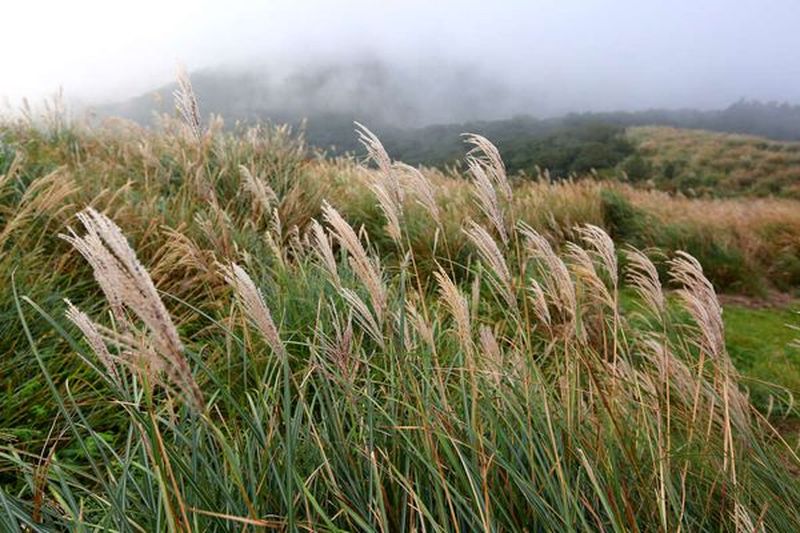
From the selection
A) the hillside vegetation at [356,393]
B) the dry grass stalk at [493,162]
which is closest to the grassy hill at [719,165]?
the hillside vegetation at [356,393]

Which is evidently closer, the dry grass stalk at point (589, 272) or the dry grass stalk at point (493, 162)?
the dry grass stalk at point (589, 272)

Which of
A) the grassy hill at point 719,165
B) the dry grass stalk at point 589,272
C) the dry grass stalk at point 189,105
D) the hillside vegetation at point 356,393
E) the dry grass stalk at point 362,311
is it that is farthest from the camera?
the grassy hill at point 719,165

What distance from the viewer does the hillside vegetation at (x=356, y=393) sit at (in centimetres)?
114

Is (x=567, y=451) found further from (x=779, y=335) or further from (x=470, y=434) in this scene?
(x=779, y=335)

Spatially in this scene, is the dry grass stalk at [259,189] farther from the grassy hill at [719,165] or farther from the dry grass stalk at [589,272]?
the grassy hill at [719,165]

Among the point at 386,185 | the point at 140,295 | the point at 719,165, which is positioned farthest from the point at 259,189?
the point at 719,165

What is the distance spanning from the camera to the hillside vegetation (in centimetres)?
114

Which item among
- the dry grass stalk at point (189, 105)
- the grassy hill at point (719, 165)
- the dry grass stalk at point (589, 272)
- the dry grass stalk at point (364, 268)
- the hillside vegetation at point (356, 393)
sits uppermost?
the dry grass stalk at point (189, 105)

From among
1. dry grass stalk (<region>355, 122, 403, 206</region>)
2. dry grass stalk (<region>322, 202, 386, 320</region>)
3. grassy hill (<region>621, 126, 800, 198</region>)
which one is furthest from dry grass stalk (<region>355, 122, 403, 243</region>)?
grassy hill (<region>621, 126, 800, 198</region>)

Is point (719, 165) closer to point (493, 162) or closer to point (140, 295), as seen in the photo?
point (493, 162)

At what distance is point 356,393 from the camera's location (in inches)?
70.2

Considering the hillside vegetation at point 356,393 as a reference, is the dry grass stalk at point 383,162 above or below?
above

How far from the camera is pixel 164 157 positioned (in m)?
6.48

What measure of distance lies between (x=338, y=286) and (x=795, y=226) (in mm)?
10476
